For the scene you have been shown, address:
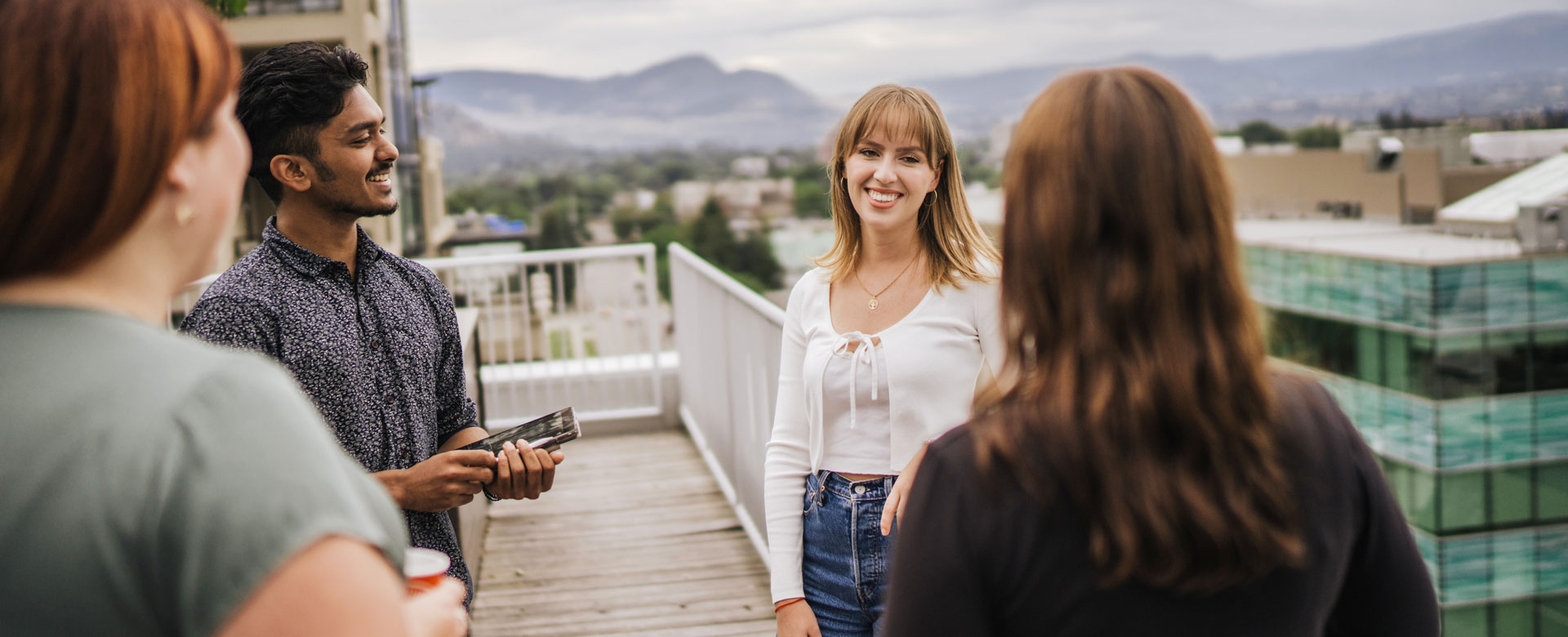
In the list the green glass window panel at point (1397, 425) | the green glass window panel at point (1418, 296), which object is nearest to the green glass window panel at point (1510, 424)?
the green glass window panel at point (1397, 425)

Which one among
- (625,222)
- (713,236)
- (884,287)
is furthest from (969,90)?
(884,287)

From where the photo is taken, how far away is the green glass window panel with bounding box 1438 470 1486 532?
49.2 m

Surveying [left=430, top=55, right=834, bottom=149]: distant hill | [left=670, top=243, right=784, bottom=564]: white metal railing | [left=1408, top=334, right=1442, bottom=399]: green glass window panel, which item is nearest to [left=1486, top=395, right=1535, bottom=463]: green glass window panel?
[left=1408, top=334, right=1442, bottom=399]: green glass window panel

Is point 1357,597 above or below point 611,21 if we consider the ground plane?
below

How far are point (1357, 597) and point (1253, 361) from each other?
27 cm

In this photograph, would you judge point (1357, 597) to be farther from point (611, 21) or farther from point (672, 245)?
point (611, 21)

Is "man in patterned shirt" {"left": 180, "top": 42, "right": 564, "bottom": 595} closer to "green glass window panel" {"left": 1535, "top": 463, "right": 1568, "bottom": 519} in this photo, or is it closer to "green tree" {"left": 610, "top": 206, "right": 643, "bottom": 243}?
"green tree" {"left": 610, "top": 206, "right": 643, "bottom": 243}

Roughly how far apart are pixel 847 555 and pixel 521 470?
0.54 metres

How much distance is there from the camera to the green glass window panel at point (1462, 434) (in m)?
50.1

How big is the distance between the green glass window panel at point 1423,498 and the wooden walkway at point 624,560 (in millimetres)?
53341

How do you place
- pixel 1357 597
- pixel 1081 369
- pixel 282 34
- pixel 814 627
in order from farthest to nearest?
pixel 282 34, pixel 814 627, pixel 1357 597, pixel 1081 369

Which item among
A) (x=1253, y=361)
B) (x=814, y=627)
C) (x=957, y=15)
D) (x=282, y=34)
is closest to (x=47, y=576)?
(x=1253, y=361)

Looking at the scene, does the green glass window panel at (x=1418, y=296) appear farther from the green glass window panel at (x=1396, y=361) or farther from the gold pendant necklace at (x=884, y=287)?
the gold pendant necklace at (x=884, y=287)

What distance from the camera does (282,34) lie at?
592 inches
